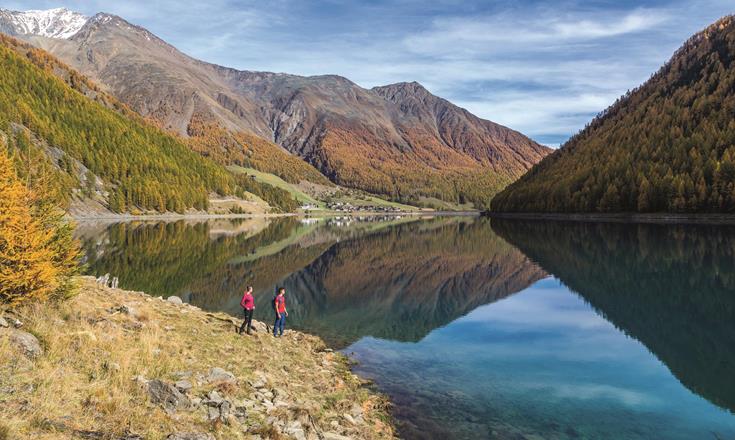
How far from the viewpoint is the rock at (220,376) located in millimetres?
16578

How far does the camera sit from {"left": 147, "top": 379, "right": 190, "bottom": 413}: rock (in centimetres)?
1334

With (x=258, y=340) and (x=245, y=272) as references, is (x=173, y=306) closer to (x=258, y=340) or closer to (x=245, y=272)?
(x=258, y=340)

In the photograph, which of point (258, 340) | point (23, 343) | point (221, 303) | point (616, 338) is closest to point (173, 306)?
point (258, 340)

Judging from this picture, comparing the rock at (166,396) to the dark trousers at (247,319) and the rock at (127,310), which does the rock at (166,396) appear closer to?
the rock at (127,310)

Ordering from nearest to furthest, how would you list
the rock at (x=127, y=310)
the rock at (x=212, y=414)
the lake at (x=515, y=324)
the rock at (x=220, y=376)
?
the rock at (x=212, y=414), the rock at (x=220, y=376), the lake at (x=515, y=324), the rock at (x=127, y=310)

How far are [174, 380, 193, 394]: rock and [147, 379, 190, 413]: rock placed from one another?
49cm

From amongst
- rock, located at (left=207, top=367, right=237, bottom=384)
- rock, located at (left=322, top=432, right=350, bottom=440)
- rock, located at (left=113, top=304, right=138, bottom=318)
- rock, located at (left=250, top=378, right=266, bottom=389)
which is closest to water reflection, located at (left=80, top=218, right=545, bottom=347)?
rock, located at (left=113, top=304, right=138, bottom=318)

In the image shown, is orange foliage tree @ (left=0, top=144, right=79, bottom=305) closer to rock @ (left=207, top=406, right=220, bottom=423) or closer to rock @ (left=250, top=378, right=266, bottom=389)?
rock @ (left=250, top=378, right=266, bottom=389)

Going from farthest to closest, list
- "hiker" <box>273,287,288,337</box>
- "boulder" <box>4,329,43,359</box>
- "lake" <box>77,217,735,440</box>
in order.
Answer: "hiker" <box>273,287,288,337</box> → "lake" <box>77,217,735,440</box> → "boulder" <box>4,329,43,359</box>

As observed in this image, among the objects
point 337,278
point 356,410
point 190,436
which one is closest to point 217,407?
point 190,436

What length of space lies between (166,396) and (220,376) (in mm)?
3335

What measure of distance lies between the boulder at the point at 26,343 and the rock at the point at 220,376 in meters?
5.29

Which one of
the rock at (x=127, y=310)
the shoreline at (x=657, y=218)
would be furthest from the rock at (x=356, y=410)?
the shoreline at (x=657, y=218)

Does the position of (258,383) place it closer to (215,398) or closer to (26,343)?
(215,398)
